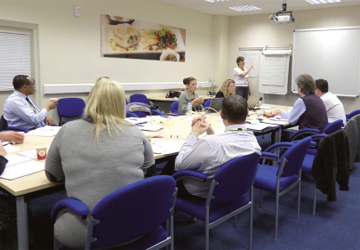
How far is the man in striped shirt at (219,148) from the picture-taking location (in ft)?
6.72

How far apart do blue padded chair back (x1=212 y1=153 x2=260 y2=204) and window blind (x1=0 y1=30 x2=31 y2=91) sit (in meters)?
4.40

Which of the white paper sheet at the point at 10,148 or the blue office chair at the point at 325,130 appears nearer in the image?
the white paper sheet at the point at 10,148

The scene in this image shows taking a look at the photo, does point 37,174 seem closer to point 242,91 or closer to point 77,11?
point 77,11

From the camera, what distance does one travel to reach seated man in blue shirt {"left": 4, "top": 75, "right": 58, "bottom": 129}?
3.61 metres

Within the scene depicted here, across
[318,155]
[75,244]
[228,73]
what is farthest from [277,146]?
[228,73]

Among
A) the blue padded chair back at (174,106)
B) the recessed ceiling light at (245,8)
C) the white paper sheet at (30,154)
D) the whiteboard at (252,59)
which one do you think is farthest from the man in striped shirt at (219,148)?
the whiteboard at (252,59)

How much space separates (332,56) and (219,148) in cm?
630

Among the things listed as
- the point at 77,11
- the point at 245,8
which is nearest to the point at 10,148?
the point at 77,11

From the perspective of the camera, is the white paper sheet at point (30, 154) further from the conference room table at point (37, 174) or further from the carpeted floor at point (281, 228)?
the carpeted floor at point (281, 228)

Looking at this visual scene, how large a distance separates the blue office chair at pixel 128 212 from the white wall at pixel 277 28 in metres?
6.88

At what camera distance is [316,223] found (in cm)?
295

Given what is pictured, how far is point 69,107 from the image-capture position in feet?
18.3

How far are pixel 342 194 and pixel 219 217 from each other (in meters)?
2.23

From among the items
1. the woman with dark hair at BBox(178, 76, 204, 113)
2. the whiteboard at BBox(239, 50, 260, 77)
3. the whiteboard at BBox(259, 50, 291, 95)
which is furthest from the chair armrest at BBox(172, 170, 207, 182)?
the whiteboard at BBox(239, 50, 260, 77)
